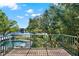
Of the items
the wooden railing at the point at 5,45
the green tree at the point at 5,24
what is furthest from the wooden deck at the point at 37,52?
the green tree at the point at 5,24

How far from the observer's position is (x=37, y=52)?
3211 millimetres

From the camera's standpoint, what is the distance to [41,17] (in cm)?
322

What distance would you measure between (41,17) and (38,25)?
0.16 metres

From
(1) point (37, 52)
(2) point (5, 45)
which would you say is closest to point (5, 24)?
(2) point (5, 45)

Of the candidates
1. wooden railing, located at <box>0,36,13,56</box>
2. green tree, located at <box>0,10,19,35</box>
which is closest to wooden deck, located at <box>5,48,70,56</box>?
wooden railing, located at <box>0,36,13,56</box>

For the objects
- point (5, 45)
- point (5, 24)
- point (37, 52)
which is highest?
point (5, 24)

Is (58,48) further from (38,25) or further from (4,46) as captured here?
(4,46)

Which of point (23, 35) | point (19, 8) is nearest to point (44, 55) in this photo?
point (23, 35)

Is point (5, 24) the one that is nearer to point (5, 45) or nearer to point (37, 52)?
point (5, 45)

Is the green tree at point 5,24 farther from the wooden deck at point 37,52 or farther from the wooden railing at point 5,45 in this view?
the wooden deck at point 37,52

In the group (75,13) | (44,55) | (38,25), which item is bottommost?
(44,55)

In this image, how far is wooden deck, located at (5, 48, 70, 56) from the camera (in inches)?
125

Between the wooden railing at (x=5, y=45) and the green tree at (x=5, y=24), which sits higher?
the green tree at (x=5, y=24)

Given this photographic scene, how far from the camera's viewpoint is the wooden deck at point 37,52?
125 inches
